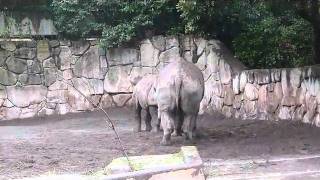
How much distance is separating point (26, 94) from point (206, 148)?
26.8 ft

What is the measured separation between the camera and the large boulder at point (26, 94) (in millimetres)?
15195

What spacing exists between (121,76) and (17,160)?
827 centimetres

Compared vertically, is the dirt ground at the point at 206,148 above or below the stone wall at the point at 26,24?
below

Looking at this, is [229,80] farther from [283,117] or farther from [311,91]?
[311,91]

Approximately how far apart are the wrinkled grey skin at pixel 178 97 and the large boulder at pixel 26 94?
23.2 ft

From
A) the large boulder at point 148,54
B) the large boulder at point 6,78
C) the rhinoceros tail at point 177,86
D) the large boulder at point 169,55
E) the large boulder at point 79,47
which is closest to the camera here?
the rhinoceros tail at point 177,86

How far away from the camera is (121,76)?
50.7 feet

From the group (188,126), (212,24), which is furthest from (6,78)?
(188,126)

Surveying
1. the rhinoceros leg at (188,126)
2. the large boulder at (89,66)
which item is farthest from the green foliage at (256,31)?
the large boulder at (89,66)

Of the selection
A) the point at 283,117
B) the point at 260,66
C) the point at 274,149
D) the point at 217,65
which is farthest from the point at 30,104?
the point at 274,149

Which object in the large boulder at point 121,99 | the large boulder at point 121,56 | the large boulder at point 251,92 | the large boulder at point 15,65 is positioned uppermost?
the large boulder at point 121,56

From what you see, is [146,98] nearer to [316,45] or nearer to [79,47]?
[316,45]

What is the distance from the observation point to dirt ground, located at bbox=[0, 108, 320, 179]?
6.51 m

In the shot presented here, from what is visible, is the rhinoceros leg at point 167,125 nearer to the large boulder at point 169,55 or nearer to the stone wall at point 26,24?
the large boulder at point 169,55
